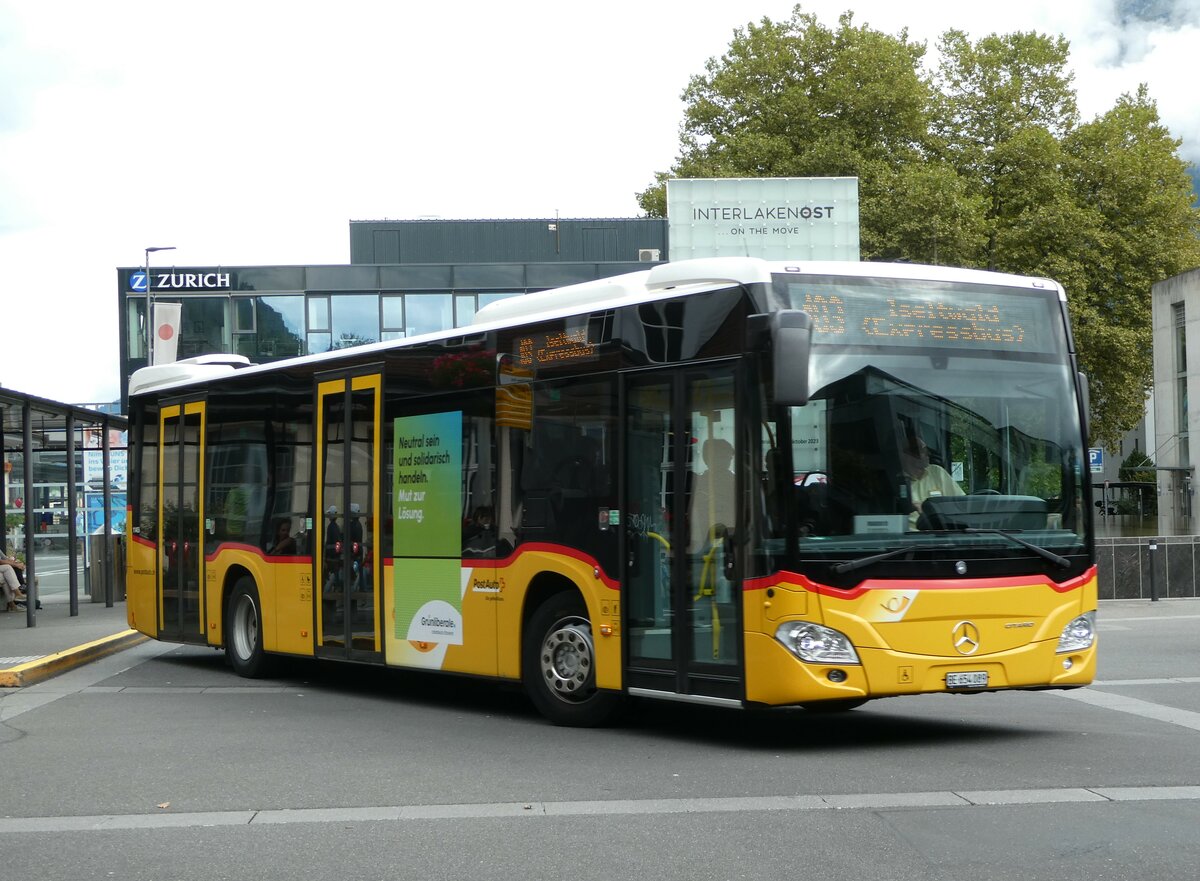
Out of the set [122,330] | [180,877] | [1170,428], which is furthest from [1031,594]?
[122,330]

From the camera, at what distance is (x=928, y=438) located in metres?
9.40

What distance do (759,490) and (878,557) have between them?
82 centimetres

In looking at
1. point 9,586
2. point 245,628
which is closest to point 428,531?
point 245,628

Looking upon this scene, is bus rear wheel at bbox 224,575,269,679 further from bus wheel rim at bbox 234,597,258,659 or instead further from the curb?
the curb

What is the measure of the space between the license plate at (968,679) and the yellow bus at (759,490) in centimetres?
1

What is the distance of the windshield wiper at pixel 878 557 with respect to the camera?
9125mm

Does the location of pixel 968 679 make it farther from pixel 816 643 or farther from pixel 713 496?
pixel 713 496

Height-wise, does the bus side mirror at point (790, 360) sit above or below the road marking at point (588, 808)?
above

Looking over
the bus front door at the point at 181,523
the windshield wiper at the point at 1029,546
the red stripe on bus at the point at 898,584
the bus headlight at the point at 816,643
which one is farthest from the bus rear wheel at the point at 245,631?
the windshield wiper at the point at 1029,546

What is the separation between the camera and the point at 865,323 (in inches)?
374

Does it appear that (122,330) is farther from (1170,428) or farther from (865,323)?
(865,323)

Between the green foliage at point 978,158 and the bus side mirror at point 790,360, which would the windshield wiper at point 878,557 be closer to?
the bus side mirror at point 790,360

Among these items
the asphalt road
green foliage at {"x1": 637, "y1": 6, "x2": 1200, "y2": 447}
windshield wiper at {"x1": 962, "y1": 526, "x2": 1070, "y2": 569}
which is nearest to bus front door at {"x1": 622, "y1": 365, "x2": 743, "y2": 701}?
the asphalt road

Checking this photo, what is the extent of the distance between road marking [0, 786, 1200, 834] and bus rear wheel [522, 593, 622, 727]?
263 centimetres
